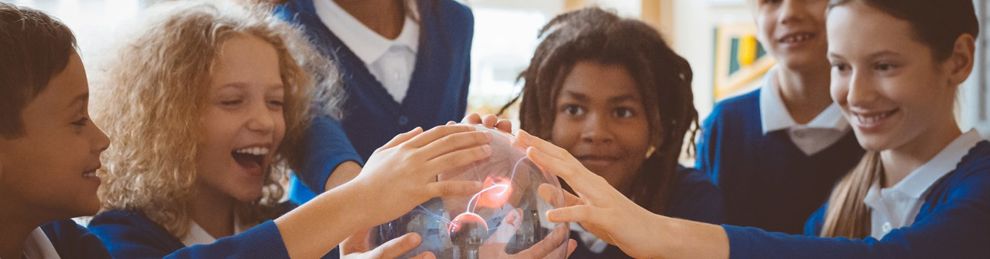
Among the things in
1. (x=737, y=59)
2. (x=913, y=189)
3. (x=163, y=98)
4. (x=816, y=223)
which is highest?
(x=163, y=98)

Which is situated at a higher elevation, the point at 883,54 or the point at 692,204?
the point at 883,54

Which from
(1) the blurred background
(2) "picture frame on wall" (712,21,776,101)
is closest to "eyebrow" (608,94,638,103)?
(1) the blurred background

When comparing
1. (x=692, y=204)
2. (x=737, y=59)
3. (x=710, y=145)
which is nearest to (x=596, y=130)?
(x=692, y=204)

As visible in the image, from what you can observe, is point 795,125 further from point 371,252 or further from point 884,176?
point 371,252

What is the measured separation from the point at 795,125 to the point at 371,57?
0.67m

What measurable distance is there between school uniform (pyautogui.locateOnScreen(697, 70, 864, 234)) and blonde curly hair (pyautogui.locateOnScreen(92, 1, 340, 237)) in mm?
723

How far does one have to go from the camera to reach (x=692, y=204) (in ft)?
4.50

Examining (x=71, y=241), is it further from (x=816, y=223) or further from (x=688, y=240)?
(x=816, y=223)

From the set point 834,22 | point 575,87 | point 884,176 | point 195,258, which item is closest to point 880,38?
point 834,22

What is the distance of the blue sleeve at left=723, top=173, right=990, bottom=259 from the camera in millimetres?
1052

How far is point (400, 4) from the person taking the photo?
1.44 meters

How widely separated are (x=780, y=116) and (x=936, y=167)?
31 cm

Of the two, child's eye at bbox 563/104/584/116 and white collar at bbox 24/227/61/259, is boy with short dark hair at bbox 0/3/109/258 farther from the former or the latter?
child's eye at bbox 563/104/584/116

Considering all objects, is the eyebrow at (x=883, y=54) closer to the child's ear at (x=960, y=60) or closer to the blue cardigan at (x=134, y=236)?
the child's ear at (x=960, y=60)
